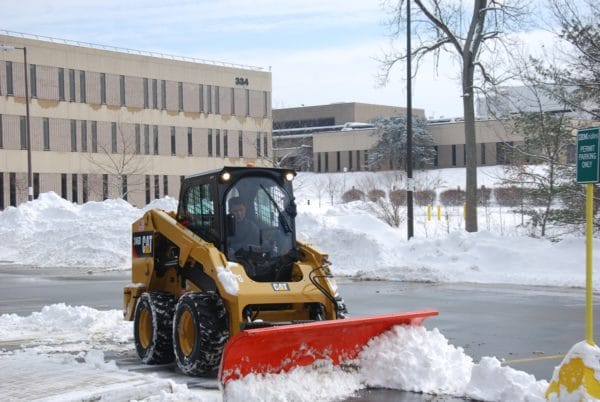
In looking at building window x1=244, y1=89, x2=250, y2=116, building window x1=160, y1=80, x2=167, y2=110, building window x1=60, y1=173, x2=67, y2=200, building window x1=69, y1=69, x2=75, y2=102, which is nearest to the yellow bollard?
building window x1=60, y1=173, x2=67, y2=200

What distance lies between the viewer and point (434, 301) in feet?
58.9

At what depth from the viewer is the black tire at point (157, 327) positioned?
10.8 meters

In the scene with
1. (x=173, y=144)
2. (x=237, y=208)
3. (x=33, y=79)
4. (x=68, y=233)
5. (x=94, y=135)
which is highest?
(x=33, y=79)

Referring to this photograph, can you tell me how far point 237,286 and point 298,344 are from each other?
3.42 ft

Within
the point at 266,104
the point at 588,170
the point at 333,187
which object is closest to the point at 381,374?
the point at 588,170

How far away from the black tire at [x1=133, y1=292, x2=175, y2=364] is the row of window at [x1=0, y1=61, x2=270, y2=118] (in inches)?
2211

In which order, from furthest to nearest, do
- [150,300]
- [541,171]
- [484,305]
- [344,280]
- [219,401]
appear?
[541,171] → [344,280] → [484,305] → [150,300] → [219,401]

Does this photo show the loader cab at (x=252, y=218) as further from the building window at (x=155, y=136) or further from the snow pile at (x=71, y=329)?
the building window at (x=155, y=136)

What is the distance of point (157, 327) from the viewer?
10.8m

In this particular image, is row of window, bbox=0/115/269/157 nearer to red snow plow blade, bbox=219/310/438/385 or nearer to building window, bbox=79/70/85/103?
building window, bbox=79/70/85/103

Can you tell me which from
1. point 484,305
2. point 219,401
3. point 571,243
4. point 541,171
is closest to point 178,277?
point 219,401

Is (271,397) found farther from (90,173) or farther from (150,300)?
(90,173)

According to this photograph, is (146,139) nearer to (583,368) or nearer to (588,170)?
(588,170)

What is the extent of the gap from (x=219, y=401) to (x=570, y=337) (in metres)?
6.55
